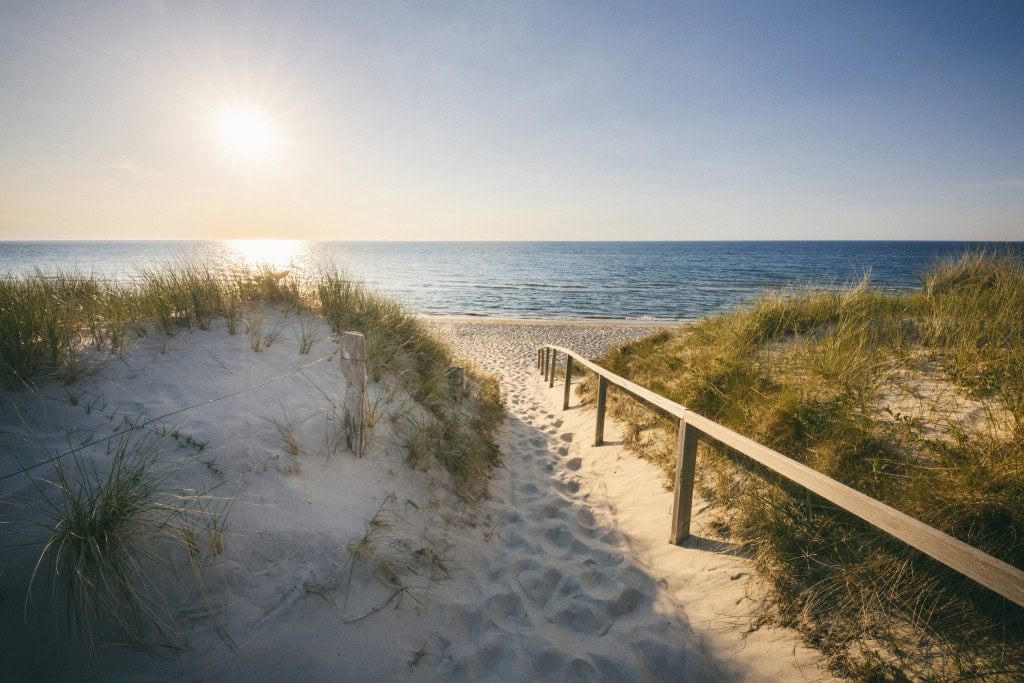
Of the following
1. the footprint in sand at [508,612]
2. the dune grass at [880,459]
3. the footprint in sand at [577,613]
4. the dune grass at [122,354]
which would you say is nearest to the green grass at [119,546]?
the dune grass at [122,354]

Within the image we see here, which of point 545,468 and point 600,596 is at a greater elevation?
point 600,596

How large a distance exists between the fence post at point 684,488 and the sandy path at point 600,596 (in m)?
0.12

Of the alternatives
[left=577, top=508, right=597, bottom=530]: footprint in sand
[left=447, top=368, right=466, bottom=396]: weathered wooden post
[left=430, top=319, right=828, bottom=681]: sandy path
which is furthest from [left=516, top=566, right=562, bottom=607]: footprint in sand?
[left=447, top=368, right=466, bottom=396]: weathered wooden post

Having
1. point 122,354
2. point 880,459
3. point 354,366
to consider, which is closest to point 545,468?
point 354,366

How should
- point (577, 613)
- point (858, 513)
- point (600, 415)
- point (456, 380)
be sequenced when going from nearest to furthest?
point (858, 513) → point (577, 613) → point (600, 415) → point (456, 380)

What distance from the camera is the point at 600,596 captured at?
9.97 feet

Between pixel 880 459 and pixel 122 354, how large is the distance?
6983 mm

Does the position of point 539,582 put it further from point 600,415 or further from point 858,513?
point 600,415

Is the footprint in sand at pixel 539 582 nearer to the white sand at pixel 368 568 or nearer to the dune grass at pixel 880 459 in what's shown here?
the white sand at pixel 368 568

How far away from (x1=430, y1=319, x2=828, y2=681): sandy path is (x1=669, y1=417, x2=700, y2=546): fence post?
116mm

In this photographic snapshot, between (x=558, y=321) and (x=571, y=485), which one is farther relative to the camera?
(x=558, y=321)

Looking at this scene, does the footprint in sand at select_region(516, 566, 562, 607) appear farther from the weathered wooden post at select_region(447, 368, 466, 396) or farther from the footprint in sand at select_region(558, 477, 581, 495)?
the weathered wooden post at select_region(447, 368, 466, 396)

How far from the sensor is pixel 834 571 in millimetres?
2531

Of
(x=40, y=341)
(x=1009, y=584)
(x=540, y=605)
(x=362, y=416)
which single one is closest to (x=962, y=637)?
(x=1009, y=584)
